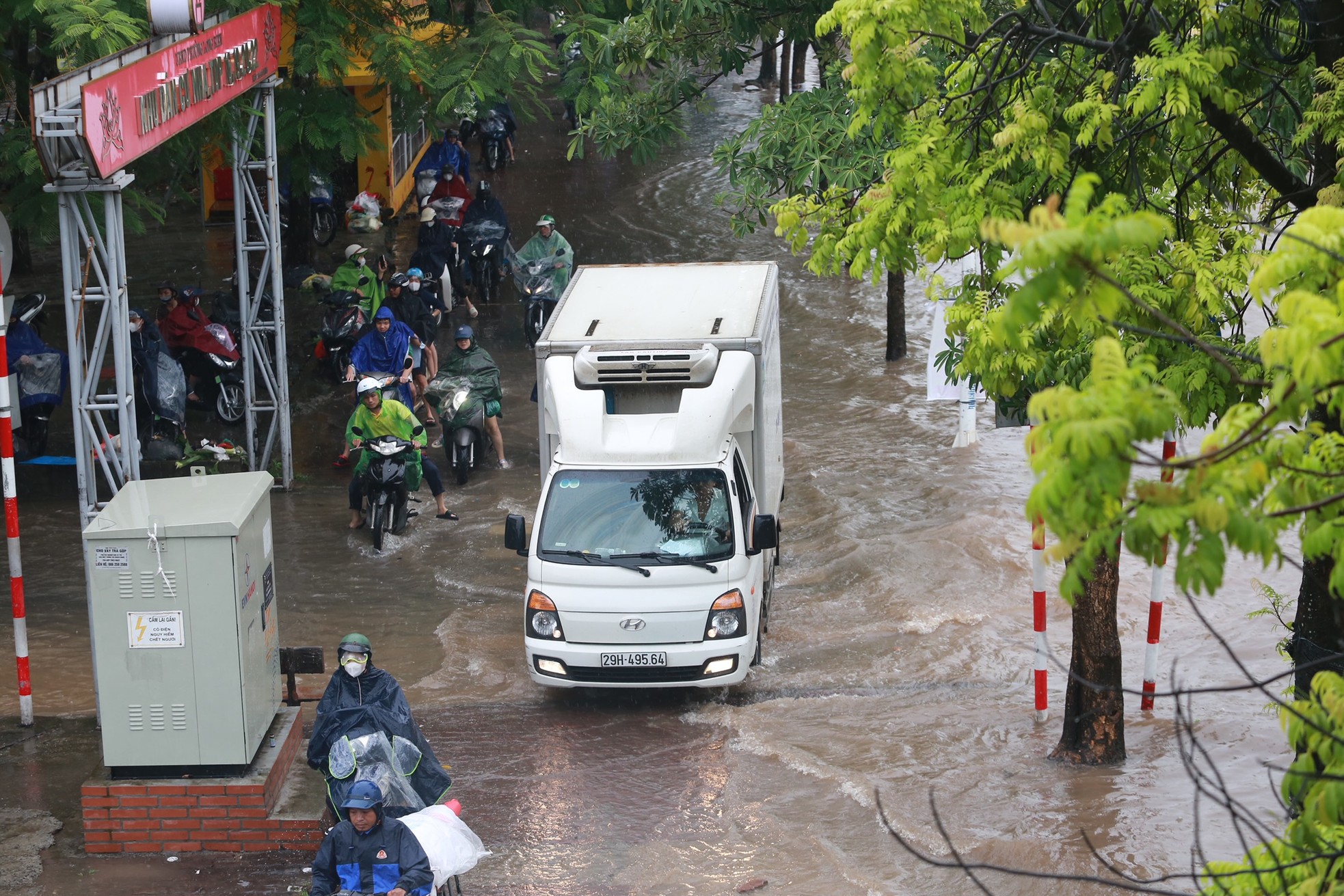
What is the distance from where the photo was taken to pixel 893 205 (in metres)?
7.80

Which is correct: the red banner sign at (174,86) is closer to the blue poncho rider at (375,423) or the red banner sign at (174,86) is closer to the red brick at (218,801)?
the blue poncho rider at (375,423)

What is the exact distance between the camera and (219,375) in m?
16.5

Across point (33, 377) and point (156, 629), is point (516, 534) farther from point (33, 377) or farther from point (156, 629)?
point (33, 377)

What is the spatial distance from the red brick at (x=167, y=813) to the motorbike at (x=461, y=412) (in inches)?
300

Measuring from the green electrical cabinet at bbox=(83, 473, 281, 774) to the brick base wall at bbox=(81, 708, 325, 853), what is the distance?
0.12 meters

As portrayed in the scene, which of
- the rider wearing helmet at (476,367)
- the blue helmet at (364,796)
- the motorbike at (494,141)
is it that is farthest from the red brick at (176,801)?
the motorbike at (494,141)

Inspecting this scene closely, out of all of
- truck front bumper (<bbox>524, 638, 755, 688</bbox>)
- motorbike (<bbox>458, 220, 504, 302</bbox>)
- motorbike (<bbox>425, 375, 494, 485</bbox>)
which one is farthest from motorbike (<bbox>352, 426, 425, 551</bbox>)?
motorbike (<bbox>458, 220, 504, 302</bbox>)

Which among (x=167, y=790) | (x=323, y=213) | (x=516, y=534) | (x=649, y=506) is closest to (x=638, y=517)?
(x=649, y=506)

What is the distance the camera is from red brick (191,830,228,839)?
7.95 metres

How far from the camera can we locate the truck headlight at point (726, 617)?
1009 cm

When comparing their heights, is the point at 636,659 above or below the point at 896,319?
below

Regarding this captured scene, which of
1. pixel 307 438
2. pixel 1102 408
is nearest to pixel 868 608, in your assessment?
pixel 307 438

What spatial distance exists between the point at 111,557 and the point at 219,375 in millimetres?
9151

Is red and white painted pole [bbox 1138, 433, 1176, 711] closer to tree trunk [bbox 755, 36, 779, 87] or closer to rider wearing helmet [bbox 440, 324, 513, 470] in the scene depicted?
rider wearing helmet [bbox 440, 324, 513, 470]
